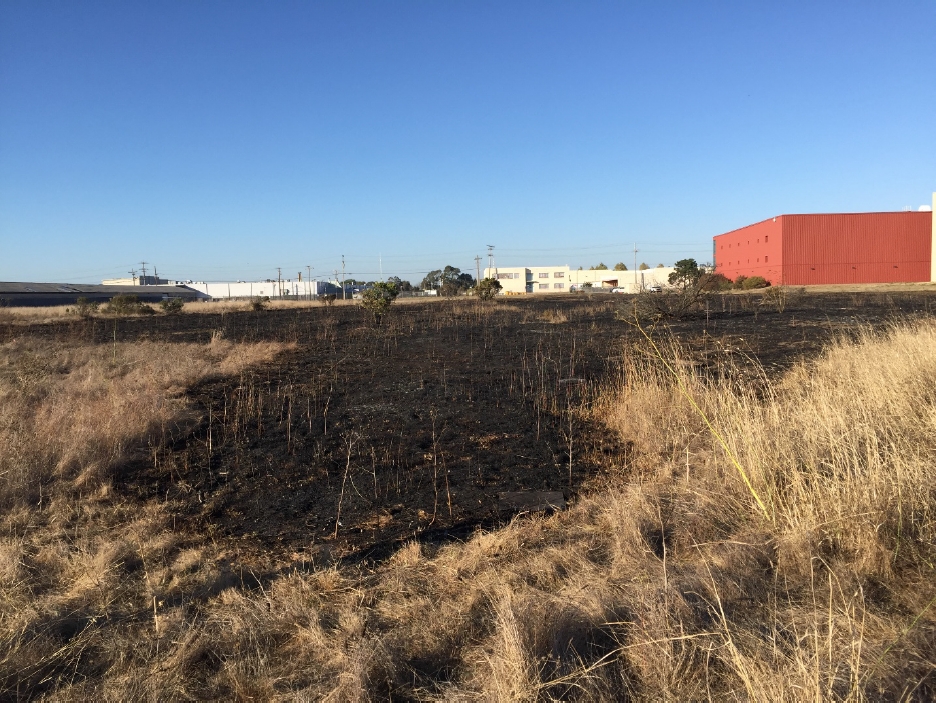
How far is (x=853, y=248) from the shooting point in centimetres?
4700

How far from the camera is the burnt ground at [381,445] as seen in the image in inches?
182

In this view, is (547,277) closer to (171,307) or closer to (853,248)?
(853,248)

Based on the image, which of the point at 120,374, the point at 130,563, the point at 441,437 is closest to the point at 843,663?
the point at 130,563

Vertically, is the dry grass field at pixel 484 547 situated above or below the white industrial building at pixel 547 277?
below

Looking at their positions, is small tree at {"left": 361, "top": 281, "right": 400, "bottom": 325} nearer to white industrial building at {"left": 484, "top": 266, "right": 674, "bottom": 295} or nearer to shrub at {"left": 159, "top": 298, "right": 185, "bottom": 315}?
shrub at {"left": 159, "top": 298, "right": 185, "bottom": 315}

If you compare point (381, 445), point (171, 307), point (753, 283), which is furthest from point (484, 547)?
point (753, 283)

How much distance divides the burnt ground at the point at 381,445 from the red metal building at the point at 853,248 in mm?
39597

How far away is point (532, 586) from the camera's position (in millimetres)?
3346

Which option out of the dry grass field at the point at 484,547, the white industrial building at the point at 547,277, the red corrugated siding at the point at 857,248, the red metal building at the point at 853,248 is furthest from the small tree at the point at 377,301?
the white industrial building at the point at 547,277

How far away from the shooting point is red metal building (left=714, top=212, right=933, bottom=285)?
46375mm

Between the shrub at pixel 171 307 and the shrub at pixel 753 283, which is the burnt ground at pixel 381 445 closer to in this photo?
the shrub at pixel 171 307

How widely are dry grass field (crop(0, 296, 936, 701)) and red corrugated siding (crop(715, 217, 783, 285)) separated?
150 ft

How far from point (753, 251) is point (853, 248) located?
7794 mm

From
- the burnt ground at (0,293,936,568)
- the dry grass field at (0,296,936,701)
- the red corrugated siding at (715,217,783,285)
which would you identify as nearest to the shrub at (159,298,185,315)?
the burnt ground at (0,293,936,568)
